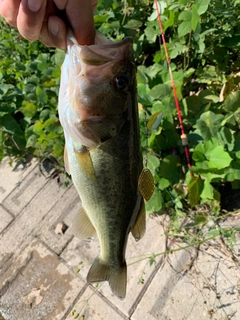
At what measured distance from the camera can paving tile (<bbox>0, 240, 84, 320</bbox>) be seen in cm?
276

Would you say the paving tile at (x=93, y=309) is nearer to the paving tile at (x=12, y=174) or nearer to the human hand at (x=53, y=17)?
the paving tile at (x=12, y=174)

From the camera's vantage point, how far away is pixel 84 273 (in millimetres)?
2832

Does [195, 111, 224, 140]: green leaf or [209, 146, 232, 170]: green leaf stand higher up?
[195, 111, 224, 140]: green leaf

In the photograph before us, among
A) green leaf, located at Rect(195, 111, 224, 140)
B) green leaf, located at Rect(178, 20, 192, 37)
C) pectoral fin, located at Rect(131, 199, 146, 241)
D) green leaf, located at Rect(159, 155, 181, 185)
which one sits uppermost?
green leaf, located at Rect(178, 20, 192, 37)

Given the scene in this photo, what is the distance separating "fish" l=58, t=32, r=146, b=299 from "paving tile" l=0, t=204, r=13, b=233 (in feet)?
6.28

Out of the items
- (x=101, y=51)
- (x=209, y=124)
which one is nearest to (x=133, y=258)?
(x=209, y=124)

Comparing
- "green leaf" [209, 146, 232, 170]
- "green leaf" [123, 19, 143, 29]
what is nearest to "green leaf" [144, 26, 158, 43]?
"green leaf" [123, 19, 143, 29]

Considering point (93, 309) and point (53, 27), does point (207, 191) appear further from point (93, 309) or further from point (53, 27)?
point (53, 27)

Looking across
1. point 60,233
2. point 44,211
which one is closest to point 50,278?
point 60,233

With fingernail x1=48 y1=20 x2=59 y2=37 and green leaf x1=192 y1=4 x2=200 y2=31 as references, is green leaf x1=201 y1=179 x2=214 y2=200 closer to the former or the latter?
green leaf x1=192 y1=4 x2=200 y2=31

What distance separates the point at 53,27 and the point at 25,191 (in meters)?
2.55

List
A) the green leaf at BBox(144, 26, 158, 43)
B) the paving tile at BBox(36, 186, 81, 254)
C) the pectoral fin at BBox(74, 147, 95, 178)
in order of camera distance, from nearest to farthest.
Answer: the pectoral fin at BBox(74, 147, 95, 178) < the green leaf at BBox(144, 26, 158, 43) < the paving tile at BBox(36, 186, 81, 254)

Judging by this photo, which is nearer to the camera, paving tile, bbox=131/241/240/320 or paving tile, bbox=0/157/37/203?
paving tile, bbox=131/241/240/320

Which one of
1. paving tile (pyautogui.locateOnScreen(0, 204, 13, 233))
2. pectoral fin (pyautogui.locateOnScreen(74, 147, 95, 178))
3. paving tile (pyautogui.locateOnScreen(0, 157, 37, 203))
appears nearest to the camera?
pectoral fin (pyautogui.locateOnScreen(74, 147, 95, 178))
